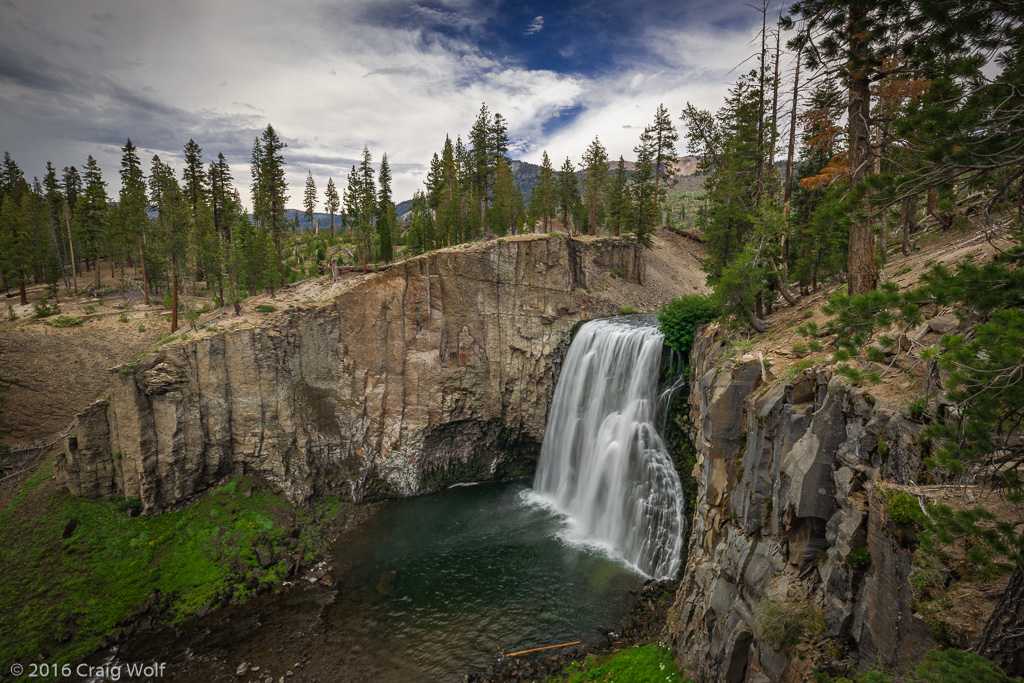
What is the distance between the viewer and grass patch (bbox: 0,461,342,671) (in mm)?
18188

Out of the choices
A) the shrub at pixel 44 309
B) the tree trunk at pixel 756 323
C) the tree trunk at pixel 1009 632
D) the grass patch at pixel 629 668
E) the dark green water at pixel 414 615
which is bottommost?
the dark green water at pixel 414 615

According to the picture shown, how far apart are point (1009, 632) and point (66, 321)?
51.3 metres

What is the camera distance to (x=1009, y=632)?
465cm

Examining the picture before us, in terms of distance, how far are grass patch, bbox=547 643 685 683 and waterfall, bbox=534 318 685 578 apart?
15.9ft

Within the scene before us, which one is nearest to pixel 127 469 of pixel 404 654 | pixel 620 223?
pixel 404 654

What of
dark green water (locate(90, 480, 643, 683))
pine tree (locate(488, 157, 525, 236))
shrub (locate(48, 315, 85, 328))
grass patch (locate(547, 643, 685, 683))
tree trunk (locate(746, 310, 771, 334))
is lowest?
dark green water (locate(90, 480, 643, 683))

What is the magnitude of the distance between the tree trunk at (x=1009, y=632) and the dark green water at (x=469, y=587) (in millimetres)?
13913

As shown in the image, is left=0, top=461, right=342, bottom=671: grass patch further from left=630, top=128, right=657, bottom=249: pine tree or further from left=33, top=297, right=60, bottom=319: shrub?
left=630, top=128, right=657, bottom=249: pine tree

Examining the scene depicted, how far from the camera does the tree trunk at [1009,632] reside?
4.63m

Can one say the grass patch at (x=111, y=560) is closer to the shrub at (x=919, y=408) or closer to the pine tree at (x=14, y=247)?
the shrub at (x=919, y=408)

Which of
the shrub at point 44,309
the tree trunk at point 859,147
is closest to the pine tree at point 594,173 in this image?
the tree trunk at point 859,147

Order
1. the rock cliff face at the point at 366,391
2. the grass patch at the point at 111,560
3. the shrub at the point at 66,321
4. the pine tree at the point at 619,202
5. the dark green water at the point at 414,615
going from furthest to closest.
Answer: the pine tree at the point at 619,202, the shrub at the point at 66,321, the rock cliff face at the point at 366,391, the grass patch at the point at 111,560, the dark green water at the point at 414,615

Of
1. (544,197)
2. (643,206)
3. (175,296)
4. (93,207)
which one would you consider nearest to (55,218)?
(93,207)

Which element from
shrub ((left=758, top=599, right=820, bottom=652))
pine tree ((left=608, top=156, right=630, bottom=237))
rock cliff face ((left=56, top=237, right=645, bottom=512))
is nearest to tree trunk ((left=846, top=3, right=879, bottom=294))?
shrub ((left=758, top=599, right=820, bottom=652))
